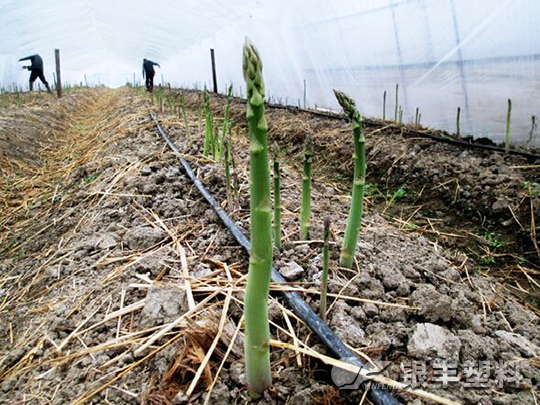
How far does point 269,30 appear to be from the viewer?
7.61m

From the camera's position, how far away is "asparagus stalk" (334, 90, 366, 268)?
4.03 feet

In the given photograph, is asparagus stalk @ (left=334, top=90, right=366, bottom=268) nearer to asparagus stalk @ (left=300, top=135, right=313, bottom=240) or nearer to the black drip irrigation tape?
asparagus stalk @ (left=300, top=135, right=313, bottom=240)

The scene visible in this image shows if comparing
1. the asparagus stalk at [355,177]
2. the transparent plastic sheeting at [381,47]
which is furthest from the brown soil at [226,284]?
the transparent plastic sheeting at [381,47]

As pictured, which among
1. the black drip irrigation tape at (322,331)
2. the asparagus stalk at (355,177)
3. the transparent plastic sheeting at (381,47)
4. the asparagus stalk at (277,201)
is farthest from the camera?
the transparent plastic sheeting at (381,47)

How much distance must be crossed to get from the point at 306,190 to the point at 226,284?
1.56 feet

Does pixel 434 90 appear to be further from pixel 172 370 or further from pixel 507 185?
pixel 172 370

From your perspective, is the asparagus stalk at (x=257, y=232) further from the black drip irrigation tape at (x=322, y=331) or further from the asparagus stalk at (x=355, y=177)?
the asparagus stalk at (x=355, y=177)

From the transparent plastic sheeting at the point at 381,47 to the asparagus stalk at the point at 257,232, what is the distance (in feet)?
10.5

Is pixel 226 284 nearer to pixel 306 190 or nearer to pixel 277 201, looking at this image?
pixel 277 201

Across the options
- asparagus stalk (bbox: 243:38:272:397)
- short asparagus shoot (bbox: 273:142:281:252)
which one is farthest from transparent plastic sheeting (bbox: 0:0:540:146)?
asparagus stalk (bbox: 243:38:272:397)

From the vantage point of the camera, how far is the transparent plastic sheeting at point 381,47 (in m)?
3.25

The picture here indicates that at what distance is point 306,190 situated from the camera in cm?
145

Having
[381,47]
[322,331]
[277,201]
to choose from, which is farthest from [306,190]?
[381,47]

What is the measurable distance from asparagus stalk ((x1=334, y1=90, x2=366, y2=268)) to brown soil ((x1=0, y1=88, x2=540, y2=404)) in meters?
0.14
